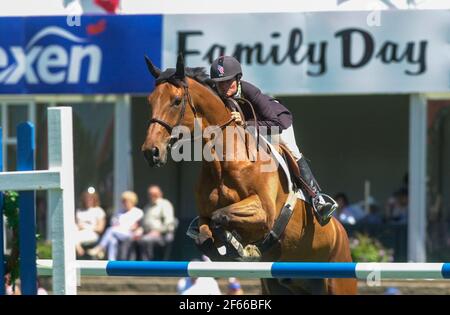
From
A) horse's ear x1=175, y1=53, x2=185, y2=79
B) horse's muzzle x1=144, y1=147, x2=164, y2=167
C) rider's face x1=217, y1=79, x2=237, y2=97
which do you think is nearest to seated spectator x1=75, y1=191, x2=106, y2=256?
rider's face x1=217, y1=79, x2=237, y2=97

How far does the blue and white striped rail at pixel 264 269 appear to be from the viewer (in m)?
5.44

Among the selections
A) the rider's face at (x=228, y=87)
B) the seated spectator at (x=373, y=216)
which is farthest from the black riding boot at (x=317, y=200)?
the seated spectator at (x=373, y=216)

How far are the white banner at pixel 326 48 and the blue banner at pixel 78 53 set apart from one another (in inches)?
14.8

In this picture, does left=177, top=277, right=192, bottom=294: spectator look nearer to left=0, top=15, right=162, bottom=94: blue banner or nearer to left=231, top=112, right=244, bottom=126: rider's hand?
left=0, top=15, right=162, bottom=94: blue banner

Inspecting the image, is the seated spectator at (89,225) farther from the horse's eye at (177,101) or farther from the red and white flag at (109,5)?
the horse's eye at (177,101)

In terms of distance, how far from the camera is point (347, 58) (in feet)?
44.4

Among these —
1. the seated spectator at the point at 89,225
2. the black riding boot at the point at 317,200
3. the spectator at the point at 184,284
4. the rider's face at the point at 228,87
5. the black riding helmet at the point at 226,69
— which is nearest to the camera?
the black riding helmet at the point at 226,69

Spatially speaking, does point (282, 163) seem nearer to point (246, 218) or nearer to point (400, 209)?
point (246, 218)

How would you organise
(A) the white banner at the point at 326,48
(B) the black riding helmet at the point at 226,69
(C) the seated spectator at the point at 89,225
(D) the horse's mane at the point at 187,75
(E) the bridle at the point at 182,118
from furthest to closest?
(A) the white banner at the point at 326,48, (C) the seated spectator at the point at 89,225, (B) the black riding helmet at the point at 226,69, (D) the horse's mane at the point at 187,75, (E) the bridle at the point at 182,118

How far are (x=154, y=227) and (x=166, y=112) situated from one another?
6.65m

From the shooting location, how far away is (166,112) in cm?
679
